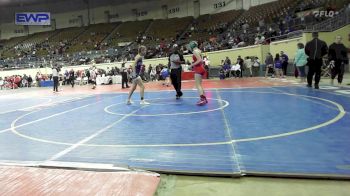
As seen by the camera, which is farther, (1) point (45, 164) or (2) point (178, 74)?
(2) point (178, 74)

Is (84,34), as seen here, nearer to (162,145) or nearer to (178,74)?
(178,74)

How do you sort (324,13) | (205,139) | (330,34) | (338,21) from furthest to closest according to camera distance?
(324,13), (338,21), (330,34), (205,139)

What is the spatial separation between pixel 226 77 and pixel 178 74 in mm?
12331

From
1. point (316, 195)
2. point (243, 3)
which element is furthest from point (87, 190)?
point (243, 3)

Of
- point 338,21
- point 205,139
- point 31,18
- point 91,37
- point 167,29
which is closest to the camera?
point 205,139

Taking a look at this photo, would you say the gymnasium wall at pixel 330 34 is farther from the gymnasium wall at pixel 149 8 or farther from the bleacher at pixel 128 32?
the bleacher at pixel 128 32

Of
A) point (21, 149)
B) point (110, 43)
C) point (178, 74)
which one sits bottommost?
point (21, 149)

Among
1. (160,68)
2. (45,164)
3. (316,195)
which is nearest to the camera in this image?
(316,195)

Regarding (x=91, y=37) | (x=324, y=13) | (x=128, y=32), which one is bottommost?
(x=324, y=13)

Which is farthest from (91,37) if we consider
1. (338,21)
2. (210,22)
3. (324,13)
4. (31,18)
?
(338,21)

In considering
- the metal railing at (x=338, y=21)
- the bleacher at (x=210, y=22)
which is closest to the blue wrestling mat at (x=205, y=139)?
the metal railing at (x=338, y=21)

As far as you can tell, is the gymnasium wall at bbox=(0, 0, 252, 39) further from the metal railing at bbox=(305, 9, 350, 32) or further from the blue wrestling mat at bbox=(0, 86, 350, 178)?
the blue wrestling mat at bbox=(0, 86, 350, 178)

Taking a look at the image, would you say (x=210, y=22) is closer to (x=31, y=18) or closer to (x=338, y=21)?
(x=31, y=18)

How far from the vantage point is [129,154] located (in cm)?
478
